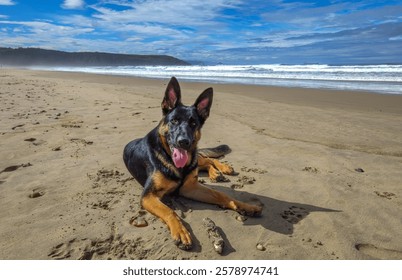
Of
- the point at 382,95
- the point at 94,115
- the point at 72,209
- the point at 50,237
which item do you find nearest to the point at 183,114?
the point at 72,209

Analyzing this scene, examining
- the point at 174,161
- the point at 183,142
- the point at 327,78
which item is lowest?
the point at 174,161

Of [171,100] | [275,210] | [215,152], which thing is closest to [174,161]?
[171,100]

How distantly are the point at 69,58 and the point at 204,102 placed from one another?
12297 cm

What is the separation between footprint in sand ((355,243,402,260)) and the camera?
139 inches

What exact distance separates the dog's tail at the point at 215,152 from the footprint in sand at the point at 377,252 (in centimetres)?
352

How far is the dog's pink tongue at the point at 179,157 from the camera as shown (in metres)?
4.57

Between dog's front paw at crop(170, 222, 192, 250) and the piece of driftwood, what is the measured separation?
0.28 meters

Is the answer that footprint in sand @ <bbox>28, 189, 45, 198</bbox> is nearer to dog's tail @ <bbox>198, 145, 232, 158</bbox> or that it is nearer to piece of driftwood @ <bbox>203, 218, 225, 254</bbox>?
piece of driftwood @ <bbox>203, 218, 225, 254</bbox>

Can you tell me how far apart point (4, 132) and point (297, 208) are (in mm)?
7239

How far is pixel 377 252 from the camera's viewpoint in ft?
11.8

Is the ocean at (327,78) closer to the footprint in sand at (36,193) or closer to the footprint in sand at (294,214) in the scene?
the footprint in sand at (294,214)

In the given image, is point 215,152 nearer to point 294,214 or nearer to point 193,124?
point 193,124

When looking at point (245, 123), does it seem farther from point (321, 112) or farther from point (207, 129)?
point (321, 112)

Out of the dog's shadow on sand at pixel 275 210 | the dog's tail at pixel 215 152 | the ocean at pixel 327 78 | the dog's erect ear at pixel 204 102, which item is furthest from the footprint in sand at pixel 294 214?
the ocean at pixel 327 78
